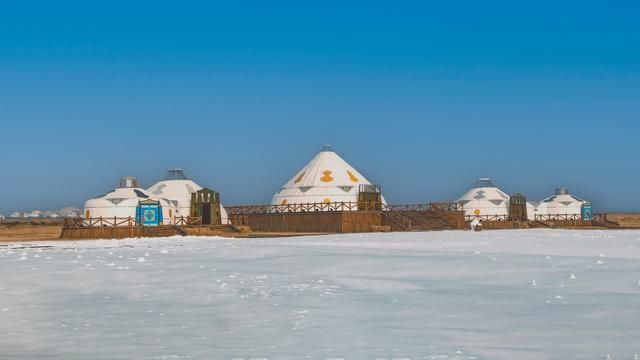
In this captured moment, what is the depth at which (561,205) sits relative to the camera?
98375mm

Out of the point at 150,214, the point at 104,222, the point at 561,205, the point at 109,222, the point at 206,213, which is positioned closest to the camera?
the point at 109,222

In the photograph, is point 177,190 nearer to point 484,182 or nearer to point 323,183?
point 323,183

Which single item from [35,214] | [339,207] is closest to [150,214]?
[339,207]

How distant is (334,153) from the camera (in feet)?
234

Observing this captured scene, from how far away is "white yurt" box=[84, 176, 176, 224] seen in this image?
181ft

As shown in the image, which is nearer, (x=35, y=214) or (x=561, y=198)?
(x=561, y=198)

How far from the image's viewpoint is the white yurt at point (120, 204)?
5525 centimetres

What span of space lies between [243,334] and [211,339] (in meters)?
0.53

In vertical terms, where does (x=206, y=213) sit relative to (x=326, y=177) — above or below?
below

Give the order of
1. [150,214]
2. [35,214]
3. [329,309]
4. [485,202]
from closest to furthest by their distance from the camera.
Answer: [329,309] < [150,214] < [485,202] < [35,214]

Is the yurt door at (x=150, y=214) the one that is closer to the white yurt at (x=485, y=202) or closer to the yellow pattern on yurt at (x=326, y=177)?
the yellow pattern on yurt at (x=326, y=177)

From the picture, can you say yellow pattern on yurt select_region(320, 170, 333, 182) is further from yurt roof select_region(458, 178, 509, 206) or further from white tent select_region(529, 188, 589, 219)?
white tent select_region(529, 188, 589, 219)

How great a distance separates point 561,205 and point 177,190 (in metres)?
54.7

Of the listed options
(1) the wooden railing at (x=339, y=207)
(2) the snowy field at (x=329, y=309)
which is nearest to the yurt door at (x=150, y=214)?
(1) the wooden railing at (x=339, y=207)
